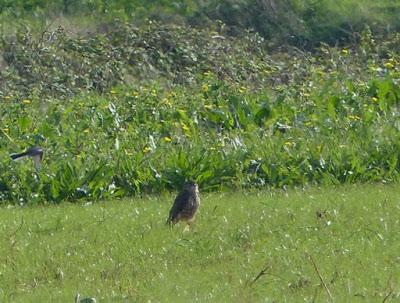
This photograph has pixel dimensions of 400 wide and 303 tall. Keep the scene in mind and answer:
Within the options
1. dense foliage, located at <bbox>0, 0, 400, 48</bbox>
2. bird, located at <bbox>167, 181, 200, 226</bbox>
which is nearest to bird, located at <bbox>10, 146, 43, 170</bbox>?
bird, located at <bbox>167, 181, 200, 226</bbox>

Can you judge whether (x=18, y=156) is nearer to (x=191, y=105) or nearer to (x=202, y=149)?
(x=202, y=149)

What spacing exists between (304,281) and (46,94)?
10478 mm

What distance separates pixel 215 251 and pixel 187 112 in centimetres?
619

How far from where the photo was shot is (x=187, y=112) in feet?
51.4

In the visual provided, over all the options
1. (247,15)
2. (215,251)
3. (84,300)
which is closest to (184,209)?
(215,251)

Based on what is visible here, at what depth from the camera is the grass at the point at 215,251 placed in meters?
8.46

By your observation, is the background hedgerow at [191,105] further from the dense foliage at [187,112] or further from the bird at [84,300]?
the bird at [84,300]

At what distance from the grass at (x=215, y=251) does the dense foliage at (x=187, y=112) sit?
94 centimetres

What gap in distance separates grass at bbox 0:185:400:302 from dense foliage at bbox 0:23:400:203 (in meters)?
0.94

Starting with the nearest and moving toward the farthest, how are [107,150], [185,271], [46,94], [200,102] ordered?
1. [185,271]
2. [107,150]
3. [200,102]
4. [46,94]

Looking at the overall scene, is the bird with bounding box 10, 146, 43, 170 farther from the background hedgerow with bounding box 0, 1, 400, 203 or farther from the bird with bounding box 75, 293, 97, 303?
the bird with bounding box 75, 293, 97, 303

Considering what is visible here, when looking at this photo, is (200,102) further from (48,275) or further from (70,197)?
(48,275)

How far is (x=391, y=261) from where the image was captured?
8.98 m

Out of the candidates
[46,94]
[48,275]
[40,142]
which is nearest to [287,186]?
[40,142]
